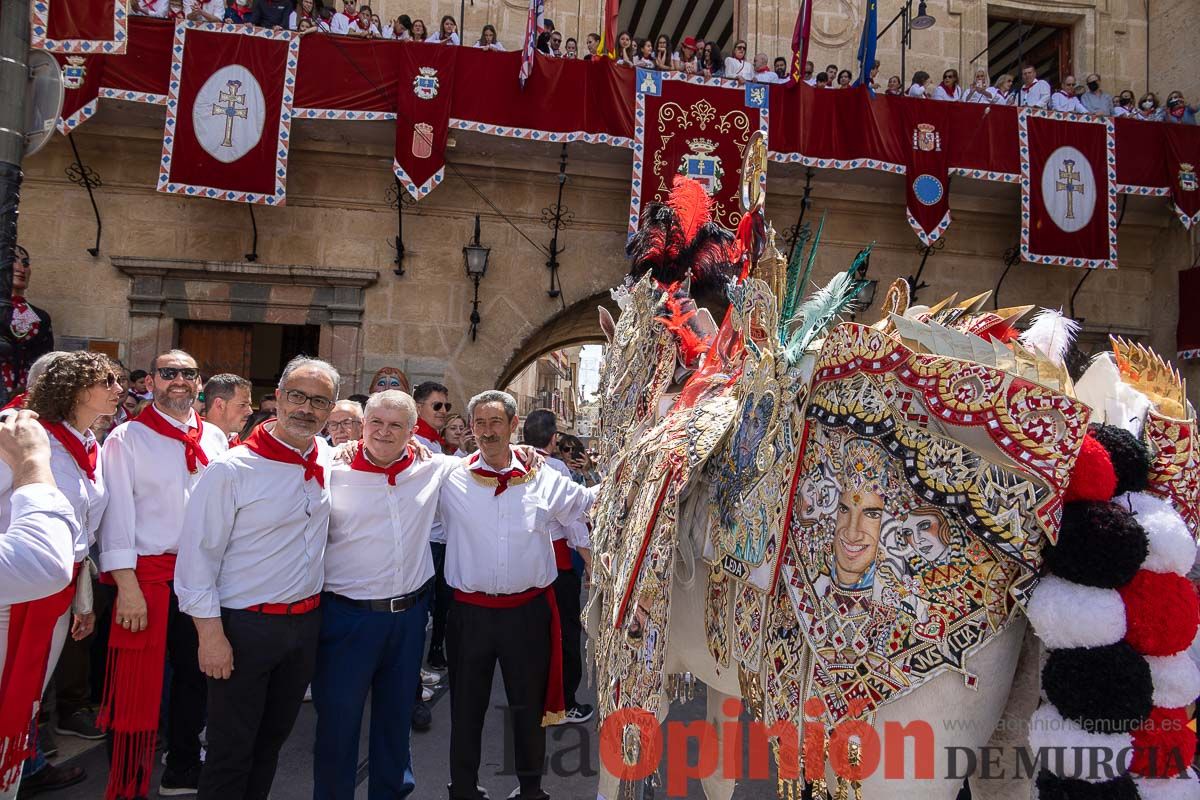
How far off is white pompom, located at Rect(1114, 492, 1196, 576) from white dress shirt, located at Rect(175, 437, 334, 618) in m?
2.57

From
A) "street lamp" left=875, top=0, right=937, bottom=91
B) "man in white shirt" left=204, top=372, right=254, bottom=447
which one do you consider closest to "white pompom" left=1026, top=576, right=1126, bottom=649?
"man in white shirt" left=204, top=372, right=254, bottom=447

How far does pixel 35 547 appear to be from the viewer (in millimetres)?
1809

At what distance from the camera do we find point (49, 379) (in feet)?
9.82

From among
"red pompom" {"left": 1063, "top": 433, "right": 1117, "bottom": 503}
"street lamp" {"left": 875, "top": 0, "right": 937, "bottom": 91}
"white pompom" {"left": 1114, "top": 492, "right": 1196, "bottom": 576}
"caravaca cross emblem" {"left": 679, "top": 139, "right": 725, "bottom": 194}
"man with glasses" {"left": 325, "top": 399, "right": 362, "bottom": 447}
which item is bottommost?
"white pompom" {"left": 1114, "top": 492, "right": 1196, "bottom": 576}

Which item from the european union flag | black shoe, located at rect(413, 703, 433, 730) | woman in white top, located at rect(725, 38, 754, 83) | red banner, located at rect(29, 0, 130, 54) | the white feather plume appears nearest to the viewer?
the white feather plume

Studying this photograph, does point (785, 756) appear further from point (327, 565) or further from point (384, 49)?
point (384, 49)

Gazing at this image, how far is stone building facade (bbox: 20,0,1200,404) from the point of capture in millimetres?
8852

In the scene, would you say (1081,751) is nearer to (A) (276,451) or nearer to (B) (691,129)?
(A) (276,451)

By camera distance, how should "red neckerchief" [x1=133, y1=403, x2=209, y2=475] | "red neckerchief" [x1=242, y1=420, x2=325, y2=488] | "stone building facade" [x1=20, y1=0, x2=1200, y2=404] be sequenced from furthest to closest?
"stone building facade" [x1=20, y1=0, x2=1200, y2=404] → "red neckerchief" [x1=133, y1=403, x2=209, y2=475] → "red neckerchief" [x1=242, y1=420, x2=325, y2=488]

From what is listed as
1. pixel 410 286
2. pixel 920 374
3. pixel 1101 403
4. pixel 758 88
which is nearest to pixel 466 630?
pixel 920 374

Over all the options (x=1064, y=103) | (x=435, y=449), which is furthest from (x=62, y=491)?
(x=1064, y=103)

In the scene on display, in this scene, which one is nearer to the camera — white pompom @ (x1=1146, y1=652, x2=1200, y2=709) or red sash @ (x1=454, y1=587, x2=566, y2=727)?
white pompom @ (x1=1146, y1=652, x2=1200, y2=709)

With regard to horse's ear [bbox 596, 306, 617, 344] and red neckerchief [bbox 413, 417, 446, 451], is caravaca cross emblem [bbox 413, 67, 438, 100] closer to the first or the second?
red neckerchief [bbox 413, 417, 446, 451]

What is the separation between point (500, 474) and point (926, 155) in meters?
8.03
